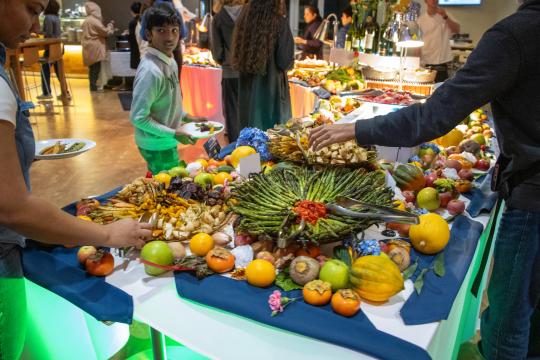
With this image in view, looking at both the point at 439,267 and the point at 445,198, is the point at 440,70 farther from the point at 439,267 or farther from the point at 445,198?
the point at 439,267

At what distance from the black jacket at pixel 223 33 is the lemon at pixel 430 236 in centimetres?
340

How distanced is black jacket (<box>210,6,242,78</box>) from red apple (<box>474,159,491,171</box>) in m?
2.78

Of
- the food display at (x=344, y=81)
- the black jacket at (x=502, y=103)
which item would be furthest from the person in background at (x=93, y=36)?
the black jacket at (x=502, y=103)

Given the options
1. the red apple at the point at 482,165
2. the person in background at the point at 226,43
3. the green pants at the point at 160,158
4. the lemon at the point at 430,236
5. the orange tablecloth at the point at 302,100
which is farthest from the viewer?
the orange tablecloth at the point at 302,100

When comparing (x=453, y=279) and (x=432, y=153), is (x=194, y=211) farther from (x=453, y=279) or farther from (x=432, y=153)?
(x=432, y=153)

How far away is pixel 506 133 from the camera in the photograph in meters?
1.37

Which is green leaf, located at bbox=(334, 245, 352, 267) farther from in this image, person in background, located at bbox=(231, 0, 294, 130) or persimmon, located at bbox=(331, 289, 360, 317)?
person in background, located at bbox=(231, 0, 294, 130)

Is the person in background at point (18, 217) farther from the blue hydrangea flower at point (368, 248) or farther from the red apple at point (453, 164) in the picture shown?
the red apple at point (453, 164)

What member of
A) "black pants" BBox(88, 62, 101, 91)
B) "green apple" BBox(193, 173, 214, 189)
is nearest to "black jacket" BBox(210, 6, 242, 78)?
"green apple" BBox(193, 173, 214, 189)

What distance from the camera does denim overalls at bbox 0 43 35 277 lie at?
1.04 meters

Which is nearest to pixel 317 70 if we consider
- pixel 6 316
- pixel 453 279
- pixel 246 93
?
pixel 246 93

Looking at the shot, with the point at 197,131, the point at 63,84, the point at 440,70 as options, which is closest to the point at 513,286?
the point at 197,131

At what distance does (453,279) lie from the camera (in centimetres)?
127

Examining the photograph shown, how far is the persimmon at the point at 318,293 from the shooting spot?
112cm
